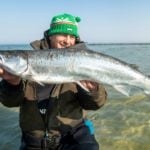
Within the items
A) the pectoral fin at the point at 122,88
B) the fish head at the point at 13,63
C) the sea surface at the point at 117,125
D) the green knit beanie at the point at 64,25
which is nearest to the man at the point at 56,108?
the green knit beanie at the point at 64,25

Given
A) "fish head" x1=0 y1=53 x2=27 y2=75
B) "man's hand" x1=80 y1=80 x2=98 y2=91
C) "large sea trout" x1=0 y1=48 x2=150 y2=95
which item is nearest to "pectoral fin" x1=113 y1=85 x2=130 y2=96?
"large sea trout" x1=0 y1=48 x2=150 y2=95

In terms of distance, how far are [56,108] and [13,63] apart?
1.15 meters

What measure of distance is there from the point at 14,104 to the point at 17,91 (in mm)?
291

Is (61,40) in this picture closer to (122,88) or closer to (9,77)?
(9,77)

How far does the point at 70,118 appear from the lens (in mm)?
5555

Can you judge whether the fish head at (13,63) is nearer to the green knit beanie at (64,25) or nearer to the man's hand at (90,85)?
the man's hand at (90,85)

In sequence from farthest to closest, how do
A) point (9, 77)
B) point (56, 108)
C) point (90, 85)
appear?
point (56, 108) < point (90, 85) < point (9, 77)

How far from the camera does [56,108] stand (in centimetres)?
548

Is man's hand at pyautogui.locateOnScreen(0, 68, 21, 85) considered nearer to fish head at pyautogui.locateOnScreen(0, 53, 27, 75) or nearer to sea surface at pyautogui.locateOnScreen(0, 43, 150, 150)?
fish head at pyautogui.locateOnScreen(0, 53, 27, 75)

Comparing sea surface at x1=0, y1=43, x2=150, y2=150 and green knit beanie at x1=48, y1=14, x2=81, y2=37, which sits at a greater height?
green knit beanie at x1=48, y1=14, x2=81, y2=37

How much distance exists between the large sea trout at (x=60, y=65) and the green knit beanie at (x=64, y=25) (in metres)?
0.86

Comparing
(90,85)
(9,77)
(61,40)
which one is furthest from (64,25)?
(9,77)

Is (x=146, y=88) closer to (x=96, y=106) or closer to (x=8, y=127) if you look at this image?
(x=96, y=106)

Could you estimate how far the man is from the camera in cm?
544
